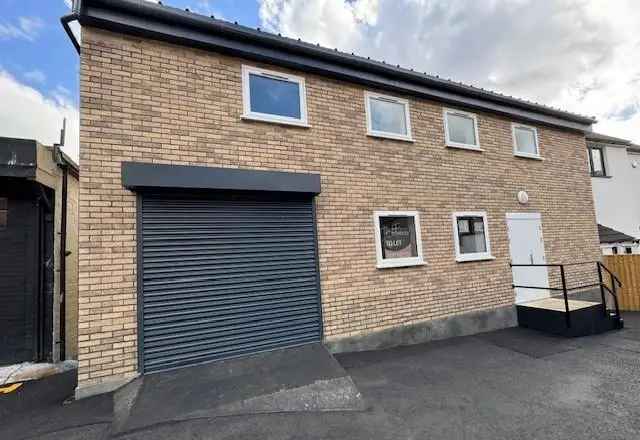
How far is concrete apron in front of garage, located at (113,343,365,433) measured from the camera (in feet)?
11.1

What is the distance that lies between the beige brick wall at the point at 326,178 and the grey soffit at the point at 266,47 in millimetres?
187

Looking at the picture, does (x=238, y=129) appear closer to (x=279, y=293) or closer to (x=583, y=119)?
(x=279, y=293)

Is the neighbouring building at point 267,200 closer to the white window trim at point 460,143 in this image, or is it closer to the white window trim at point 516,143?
the white window trim at point 460,143

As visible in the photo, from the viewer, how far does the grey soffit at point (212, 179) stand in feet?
14.2

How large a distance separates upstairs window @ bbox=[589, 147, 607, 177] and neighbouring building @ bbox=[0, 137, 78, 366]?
18.1 m

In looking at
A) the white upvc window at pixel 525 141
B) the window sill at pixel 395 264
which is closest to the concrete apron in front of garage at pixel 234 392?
the window sill at pixel 395 264

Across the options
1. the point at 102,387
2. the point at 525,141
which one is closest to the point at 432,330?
the point at 102,387

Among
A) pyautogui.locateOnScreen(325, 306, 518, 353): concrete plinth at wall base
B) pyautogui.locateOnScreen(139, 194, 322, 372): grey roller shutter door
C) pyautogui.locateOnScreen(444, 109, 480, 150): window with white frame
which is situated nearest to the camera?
pyautogui.locateOnScreen(139, 194, 322, 372): grey roller shutter door

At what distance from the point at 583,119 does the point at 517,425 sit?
10.2 meters

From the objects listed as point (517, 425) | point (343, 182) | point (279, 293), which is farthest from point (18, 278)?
point (517, 425)

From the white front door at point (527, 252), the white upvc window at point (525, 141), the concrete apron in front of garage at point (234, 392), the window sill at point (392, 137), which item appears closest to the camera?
the concrete apron in front of garage at point (234, 392)

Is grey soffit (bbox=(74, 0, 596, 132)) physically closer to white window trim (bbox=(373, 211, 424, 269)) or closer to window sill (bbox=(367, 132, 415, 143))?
window sill (bbox=(367, 132, 415, 143))

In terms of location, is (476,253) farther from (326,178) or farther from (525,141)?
(326,178)

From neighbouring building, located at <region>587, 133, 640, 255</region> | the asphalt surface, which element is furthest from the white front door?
neighbouring building, located at <region>587, 133, 640, 255</region>
